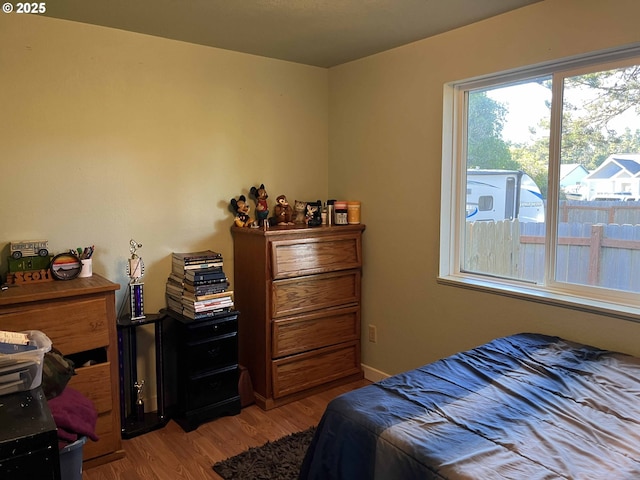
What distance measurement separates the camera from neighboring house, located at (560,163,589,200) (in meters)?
2.33

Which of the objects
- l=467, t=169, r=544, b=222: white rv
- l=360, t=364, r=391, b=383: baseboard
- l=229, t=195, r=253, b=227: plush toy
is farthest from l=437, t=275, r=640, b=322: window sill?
l=229, t=195, r=253, b=227: plush toy

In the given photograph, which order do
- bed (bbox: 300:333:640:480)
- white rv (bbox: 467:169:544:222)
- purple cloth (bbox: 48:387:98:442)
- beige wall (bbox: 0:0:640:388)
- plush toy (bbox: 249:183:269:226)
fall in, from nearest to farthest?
bed (bbox: 300:333:640:480) → purple cloth (bbox: 48:387:98:442) → beige wall (bbox: 0:0:640:388) → white rv (bbox: 467:169:544:222) → plush toy (bbox: 249:183:269:226)

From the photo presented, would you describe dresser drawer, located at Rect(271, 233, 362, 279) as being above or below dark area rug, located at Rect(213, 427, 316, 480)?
above

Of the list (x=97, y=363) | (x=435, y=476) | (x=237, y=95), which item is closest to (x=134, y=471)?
(x=97, y=363)

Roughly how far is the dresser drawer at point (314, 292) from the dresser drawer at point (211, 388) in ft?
1.50

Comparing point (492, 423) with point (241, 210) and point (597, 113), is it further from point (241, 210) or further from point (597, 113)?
point (241, 210)

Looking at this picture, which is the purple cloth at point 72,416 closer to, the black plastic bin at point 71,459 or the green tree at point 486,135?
the black plastic bin at point 71,459

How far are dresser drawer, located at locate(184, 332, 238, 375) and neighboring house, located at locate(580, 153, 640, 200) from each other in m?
2.11

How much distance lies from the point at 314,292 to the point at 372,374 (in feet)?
2.64

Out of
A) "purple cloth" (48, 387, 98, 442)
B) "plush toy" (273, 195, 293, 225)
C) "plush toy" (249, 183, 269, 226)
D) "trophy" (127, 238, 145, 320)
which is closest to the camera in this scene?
"purple cloth" (48, 387, 98, 442)

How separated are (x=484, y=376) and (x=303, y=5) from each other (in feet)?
6.30

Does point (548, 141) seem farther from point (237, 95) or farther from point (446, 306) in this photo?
point (237, 95)

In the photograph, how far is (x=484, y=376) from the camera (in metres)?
1.87

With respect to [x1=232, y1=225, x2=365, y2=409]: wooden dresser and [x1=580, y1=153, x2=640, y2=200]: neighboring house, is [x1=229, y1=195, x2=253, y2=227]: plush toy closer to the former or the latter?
[x1=232, y1=225, x2=365, y2=409]: wooden dresser
